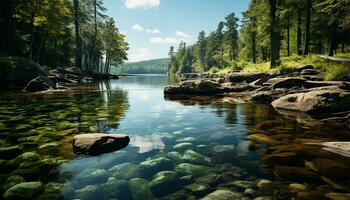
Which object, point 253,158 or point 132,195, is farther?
point 253,158

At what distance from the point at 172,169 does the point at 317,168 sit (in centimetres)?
246

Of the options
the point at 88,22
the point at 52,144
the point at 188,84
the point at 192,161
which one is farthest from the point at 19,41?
the point at 192,161

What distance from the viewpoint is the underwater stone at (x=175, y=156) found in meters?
4.81

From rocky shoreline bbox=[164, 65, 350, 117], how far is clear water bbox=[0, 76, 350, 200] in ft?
4.31

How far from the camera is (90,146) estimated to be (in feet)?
16.7

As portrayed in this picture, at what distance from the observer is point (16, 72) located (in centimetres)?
1906

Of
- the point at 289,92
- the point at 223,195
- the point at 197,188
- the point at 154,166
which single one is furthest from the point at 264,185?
the point at 289,92

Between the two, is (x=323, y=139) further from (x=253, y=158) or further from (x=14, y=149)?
(x=14, y=149)

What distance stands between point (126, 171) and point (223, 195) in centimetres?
175

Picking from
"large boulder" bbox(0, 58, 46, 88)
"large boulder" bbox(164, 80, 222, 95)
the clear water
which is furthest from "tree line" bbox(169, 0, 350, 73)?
"large boulder" bbox(0, 58, 46, 88)

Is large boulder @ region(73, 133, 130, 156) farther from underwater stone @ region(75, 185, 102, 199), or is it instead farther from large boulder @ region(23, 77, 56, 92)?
large boulder @ region(23, 77, 56, 92)

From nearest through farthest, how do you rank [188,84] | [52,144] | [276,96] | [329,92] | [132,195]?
[132,195]
[52,144]
[329,92]
[276,96]
[188,84]

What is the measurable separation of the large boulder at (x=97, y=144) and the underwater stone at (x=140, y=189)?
1531 mm

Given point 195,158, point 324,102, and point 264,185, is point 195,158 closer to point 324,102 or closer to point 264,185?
point 264,185
